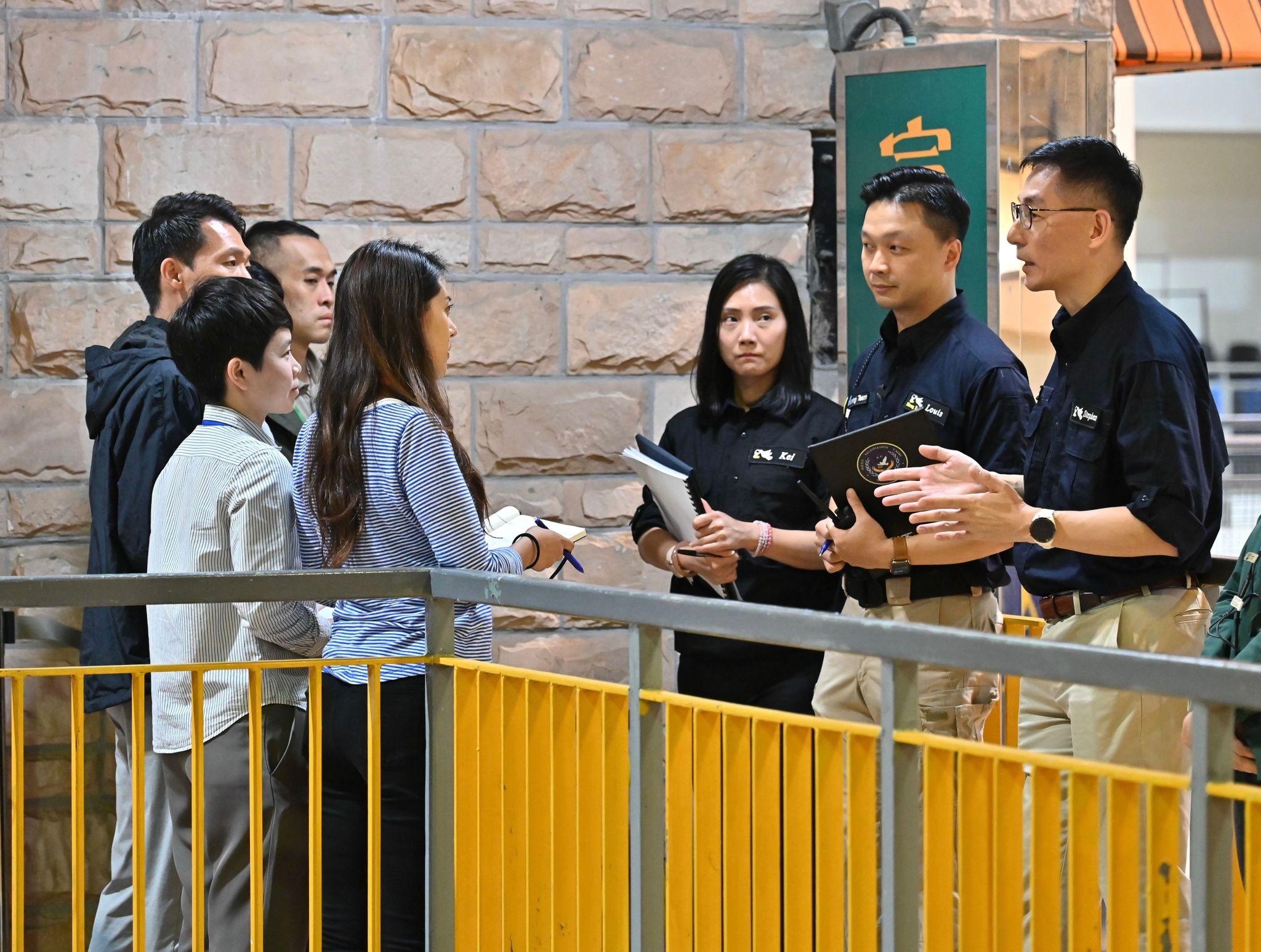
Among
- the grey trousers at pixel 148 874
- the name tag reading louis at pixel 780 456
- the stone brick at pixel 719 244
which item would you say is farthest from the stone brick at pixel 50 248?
the name tag reading louis at pixel 780 456

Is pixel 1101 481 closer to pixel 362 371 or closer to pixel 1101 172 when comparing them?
pixel 1101 172

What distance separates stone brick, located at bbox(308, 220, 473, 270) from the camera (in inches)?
166

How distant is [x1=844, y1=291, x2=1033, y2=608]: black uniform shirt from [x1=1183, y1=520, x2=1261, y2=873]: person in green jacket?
2.15 feet

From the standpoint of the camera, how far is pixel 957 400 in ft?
10.0

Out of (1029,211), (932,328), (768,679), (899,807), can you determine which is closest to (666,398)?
(768,679)

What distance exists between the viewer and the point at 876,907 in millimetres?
2002

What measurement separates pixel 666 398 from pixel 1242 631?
2.35 metres

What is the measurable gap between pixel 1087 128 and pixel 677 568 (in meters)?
1.95

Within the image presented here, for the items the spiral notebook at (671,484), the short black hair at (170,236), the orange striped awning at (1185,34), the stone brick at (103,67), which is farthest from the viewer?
the orange striped awning at (1185,34)

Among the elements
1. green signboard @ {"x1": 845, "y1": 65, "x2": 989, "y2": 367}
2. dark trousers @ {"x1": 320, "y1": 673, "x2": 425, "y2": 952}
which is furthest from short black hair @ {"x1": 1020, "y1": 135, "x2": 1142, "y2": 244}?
dark trousers @ {"x1": 320, "y1": 673, "x2": 425, "y2": 952}

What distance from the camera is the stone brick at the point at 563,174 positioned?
4.30m

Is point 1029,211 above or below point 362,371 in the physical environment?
above

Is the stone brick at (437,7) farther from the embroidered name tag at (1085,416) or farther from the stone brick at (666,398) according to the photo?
the embroidered name tag at (1085,416)

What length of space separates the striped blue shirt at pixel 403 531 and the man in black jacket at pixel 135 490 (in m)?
0.59
